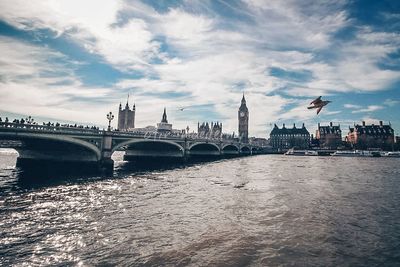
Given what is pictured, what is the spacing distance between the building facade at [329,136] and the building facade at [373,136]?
417 inches

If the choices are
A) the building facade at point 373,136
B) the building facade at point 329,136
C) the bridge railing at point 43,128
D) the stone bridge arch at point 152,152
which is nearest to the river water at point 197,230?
the bridge railing at point 43,128

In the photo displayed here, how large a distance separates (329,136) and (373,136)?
24754 millimetres

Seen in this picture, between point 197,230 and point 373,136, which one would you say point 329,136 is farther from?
point 197,230

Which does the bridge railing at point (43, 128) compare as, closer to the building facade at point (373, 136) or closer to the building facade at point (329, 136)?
the building facade at point (373, 136)

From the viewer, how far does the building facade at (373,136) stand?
5846 inches

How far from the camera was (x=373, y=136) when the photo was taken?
152 metres

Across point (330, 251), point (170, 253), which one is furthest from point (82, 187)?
point (330, 251)

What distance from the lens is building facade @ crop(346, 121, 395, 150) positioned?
148 m

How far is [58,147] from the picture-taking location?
39.3 m

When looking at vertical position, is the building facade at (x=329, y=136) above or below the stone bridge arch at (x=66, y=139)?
above

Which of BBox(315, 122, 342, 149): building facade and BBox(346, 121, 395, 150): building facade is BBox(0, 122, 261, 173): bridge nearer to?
BBox(346, 121, 395, 150): building facade

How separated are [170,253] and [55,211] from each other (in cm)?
911

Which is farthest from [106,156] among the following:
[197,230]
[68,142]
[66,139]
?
[197,230]

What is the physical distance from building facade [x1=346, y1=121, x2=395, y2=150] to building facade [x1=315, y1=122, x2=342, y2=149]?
1059 cm
